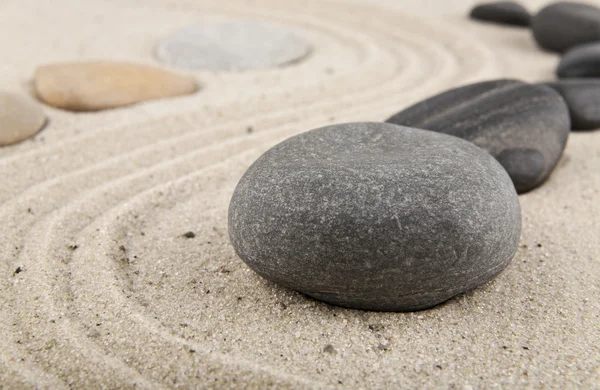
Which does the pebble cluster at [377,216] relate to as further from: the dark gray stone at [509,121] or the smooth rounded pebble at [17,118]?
the smooth rounded pebble at [17,118]

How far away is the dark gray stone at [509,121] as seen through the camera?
2998mm

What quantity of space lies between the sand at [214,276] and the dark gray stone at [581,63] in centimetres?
67

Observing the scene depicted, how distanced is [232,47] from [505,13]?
3.18 m

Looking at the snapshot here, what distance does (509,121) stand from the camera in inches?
120

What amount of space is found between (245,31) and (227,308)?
3.56m

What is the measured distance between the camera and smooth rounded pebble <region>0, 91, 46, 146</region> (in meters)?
3.45

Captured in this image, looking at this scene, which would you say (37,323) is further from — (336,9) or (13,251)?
(336,9)

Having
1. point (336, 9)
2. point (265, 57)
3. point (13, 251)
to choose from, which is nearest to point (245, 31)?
point (265, 57)

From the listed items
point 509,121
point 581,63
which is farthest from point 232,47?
point 581,63

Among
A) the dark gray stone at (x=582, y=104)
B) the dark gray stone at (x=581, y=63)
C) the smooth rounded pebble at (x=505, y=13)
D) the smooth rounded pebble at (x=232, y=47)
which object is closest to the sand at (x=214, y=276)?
the dark gray stone at (x=582, y=104)

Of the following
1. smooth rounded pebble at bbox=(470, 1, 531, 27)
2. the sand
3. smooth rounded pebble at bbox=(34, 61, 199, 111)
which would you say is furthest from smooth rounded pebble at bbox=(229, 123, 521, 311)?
smooth rounded pebble at bbox=(470, 1, 531, 27)

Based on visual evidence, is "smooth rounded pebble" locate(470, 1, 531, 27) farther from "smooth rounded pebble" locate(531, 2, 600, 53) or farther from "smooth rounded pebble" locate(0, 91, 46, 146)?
"smooth rounded pebble" locate(0, 91, 46, 146)

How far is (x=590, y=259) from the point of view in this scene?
8.26 ft

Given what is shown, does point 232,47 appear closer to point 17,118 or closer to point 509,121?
point 17,118
